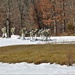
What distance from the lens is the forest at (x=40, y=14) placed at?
1946 inches

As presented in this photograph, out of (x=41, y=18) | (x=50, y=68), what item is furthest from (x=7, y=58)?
(x=41, y=18)

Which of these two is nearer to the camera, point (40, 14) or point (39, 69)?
point (39, 69)

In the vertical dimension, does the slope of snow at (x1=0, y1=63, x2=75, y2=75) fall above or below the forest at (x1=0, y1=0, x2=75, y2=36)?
below

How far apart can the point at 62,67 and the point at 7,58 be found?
4.30 metres

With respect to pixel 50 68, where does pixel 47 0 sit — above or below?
above

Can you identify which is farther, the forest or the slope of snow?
the forest

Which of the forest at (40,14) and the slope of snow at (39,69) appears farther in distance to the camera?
the forest at (40,14)

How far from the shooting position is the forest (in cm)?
4944

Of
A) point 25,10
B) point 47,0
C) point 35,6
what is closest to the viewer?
point 47,0

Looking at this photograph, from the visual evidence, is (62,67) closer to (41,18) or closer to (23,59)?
(23,59)

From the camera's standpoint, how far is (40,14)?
180 ft

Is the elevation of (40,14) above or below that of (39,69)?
above

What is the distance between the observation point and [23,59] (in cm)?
1695

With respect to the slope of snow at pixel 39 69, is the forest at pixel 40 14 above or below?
above
